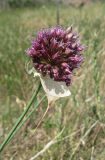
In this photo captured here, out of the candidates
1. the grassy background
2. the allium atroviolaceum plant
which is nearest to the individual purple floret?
the allium atroviolaceum plant

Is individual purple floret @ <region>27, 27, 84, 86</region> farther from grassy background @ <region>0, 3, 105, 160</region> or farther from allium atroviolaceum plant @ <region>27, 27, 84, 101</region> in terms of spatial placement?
grassy background @ <region>0, 3, 105, 160</region>

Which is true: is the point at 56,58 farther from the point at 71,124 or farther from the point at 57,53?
the point at 71,124

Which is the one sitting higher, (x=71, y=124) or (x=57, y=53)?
(x=57, y=53)

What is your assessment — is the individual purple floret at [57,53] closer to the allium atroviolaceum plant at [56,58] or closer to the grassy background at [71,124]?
the allium atroviolaceum plant at [56,58]

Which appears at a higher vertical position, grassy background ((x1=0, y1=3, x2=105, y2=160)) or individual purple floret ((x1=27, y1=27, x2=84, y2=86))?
individual purple floret ((x1=27, y1=27, x2=84, y2=86))

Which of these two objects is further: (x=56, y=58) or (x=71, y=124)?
(x=71, y=124)

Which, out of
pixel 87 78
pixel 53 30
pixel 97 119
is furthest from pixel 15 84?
pixel 53 30

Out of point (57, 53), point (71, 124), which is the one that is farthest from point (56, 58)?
point (71, 124)
